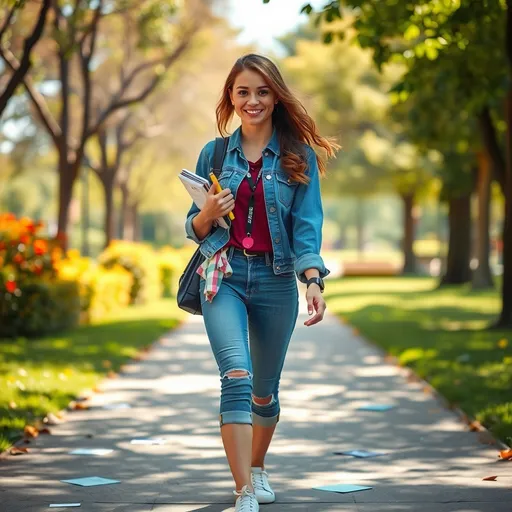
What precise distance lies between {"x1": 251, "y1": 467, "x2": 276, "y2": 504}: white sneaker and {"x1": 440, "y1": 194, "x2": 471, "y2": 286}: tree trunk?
27.4 meters

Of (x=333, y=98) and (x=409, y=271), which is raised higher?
(x=333, y=98)

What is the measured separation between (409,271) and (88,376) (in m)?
36.7

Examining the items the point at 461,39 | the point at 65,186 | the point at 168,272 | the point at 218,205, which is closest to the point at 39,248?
the point at 65,186

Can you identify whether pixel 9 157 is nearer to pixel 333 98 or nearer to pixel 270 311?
pixel 333 98

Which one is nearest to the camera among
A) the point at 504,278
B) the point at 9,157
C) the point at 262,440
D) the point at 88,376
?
the point at 262,440

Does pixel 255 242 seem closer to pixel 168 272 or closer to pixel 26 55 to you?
pixel 26 55

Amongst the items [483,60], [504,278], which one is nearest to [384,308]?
[504,278]

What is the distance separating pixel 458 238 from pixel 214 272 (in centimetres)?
2808

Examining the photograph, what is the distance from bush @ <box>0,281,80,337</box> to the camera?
615 inches

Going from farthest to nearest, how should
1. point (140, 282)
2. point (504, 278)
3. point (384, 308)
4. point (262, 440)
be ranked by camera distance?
point (140, 282), point (384, 308), point (504, 278), point (262, 440)

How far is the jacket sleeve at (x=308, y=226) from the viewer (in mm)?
5500

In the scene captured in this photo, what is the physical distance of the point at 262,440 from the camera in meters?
5.98

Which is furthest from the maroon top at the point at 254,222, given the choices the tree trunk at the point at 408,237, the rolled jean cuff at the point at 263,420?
the tree trunk at the point at 408,237

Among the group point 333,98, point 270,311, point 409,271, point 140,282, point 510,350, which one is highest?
point 333,98
